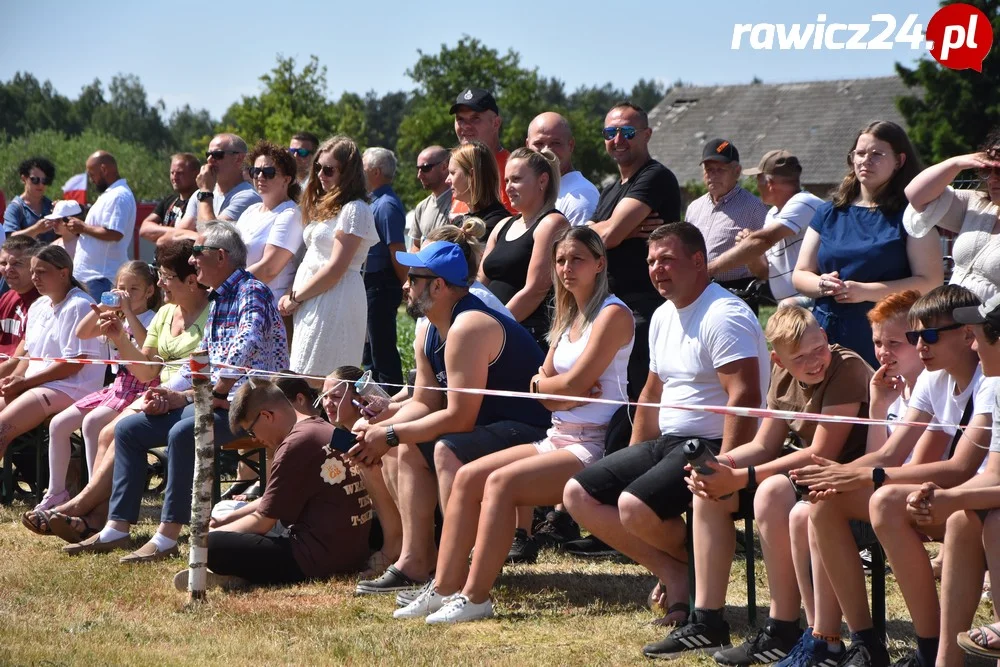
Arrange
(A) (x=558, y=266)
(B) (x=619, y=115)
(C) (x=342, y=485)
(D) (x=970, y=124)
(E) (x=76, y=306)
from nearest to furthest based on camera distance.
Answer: (A) (x=558, y=266) < (C) (x=342, y=485) < (B) (x=619, y=115) < (E) (x=76, y=306) < (D) (x=970, y=124)

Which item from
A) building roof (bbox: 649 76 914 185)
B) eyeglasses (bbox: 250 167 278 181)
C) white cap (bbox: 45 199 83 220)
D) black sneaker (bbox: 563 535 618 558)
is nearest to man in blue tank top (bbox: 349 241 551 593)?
black sneaker (bbox: 563 535 618 558)

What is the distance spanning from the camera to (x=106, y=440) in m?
Result: 7.06

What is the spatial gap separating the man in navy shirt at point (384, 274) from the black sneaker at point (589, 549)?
8.65 feet

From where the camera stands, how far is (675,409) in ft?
16.4

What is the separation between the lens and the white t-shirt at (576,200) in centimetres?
700

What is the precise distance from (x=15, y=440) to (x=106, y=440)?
55.6 inches

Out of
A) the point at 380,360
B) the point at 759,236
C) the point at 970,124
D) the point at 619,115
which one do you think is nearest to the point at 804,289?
the point at 759,236

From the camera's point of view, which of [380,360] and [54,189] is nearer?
[380,360]

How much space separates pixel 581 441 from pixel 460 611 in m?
0.90

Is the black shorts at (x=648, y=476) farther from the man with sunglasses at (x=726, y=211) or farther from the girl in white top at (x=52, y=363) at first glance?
the girl in white top at (x=52, y=363)

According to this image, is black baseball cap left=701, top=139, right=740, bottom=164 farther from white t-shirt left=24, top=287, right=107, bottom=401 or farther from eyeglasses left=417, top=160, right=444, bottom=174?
white t-shirt left=24, top=287, right=107, bottom=401

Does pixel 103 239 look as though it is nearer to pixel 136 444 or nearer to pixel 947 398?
pixel 136 444

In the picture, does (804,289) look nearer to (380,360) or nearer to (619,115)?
(619,115)

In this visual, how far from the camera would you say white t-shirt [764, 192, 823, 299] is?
6.83 metres
